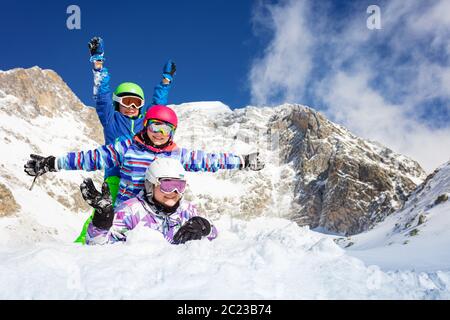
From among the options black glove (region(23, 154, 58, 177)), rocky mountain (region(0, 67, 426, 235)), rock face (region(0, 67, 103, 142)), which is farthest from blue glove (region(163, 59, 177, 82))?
rock face (region(0, 67, 103, 142))

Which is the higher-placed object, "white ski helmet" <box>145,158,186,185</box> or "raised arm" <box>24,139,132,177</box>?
"raised arm" <box>24,139,132,177</box>

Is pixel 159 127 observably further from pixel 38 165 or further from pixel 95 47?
pixel 95 47

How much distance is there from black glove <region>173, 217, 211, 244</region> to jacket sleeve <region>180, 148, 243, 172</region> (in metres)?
1.55

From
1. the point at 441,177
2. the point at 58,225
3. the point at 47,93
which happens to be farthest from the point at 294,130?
the point at 441,177

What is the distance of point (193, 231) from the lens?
445 cm

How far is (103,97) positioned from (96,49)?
1.03 m

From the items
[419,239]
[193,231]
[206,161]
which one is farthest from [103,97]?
[419,239]

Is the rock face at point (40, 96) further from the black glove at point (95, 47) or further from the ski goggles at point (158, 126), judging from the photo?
the ski goggles at point (158, 126)

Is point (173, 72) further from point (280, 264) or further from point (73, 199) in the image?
point (73, 199)

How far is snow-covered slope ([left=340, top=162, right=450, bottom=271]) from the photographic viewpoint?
565 cm

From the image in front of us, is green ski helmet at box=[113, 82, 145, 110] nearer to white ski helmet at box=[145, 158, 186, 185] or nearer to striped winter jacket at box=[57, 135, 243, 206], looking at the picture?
striped winter jacket at box=[57, 135, 243, 206]

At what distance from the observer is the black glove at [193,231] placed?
4.41 metres
